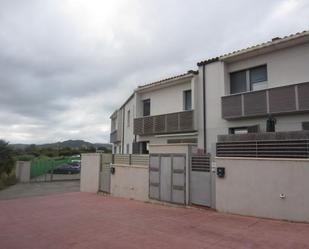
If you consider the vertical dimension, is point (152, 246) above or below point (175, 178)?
below

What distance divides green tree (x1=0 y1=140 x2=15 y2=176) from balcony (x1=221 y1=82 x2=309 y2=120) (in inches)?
732

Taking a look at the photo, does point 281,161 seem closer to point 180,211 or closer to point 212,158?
point 212,158

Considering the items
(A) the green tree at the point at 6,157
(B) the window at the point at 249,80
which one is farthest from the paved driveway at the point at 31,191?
(B) the window at the point at 249,80

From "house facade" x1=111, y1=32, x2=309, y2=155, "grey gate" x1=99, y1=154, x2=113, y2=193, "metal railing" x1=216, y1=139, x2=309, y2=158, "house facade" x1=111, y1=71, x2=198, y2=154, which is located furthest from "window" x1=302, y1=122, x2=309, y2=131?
"grey gate" x1=99, y1=154, x2=113, y2=193

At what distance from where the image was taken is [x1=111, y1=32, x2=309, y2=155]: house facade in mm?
13523

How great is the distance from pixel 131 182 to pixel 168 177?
9.26 ft

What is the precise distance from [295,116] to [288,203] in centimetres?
562

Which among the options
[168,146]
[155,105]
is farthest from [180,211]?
[155,105]

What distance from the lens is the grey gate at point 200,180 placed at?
11312 mm

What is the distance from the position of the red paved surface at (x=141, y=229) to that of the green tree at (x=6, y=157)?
561 inches

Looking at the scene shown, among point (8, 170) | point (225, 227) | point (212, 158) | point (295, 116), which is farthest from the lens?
point (8, 170)

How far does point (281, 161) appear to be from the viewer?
9266mm

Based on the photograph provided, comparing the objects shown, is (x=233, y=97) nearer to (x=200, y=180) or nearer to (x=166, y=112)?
(x=200, y=180)

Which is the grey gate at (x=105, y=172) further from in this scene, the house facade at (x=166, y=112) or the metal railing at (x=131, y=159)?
the house facade at (x=166, y=112)
